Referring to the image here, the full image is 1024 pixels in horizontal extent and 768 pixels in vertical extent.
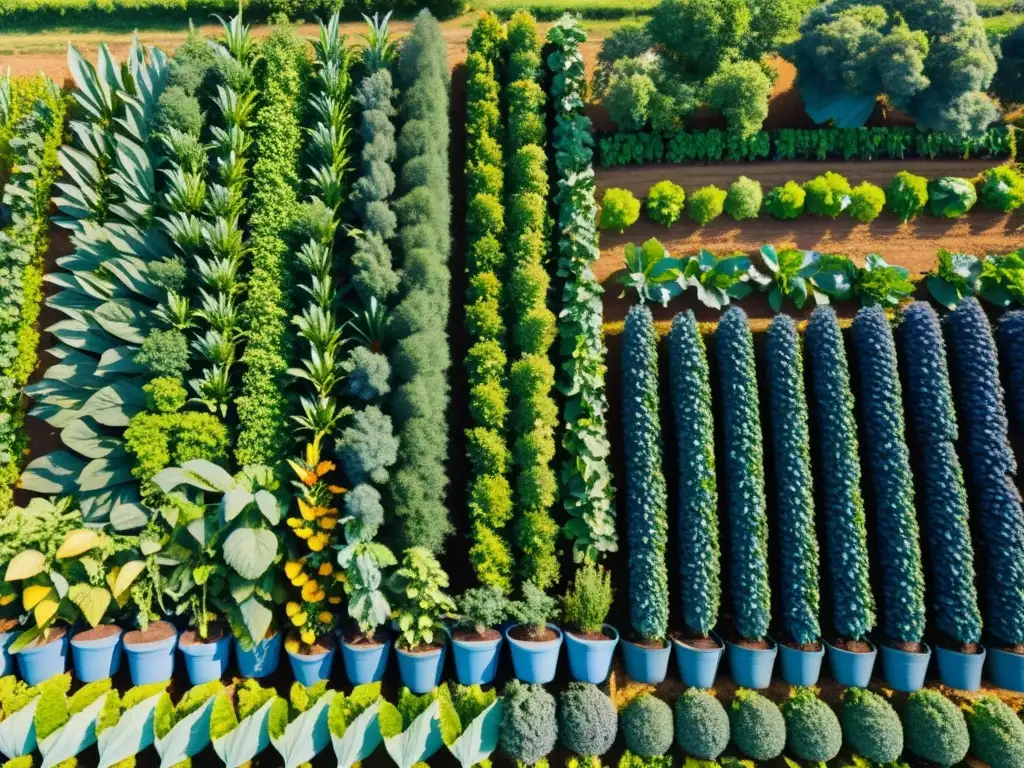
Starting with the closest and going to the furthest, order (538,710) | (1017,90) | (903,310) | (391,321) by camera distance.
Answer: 1. (538,710)
2. (391,321)
3. (903,310)
4. (1017,90)

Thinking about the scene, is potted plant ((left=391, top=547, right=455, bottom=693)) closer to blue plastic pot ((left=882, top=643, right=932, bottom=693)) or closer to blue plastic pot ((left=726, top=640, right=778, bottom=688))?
blue plastic pot ((left=726, top=640, right=778, bottom=688))

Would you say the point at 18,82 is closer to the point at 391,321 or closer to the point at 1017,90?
the point at 391,321

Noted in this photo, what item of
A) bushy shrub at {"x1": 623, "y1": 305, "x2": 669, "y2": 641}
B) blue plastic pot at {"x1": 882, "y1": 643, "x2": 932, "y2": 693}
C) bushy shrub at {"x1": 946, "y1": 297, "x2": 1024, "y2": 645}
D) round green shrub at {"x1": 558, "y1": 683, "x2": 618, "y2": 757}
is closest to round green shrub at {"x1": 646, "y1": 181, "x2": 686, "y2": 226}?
bushy shrub at {"x1": 623, "y1": 305, "x2": 669, "y2": 641}

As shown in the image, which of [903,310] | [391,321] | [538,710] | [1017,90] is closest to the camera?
[538,710]

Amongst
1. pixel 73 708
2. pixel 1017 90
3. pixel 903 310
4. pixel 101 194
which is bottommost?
pixel 73 708

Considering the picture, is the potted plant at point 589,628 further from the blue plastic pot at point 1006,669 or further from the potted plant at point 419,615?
the blue plastic pot at point 1006,669

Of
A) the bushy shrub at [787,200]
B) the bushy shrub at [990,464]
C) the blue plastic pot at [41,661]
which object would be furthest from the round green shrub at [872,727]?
the blue plastic pot at [41,661]

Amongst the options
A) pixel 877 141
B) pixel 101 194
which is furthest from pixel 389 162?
pixel 877 141
